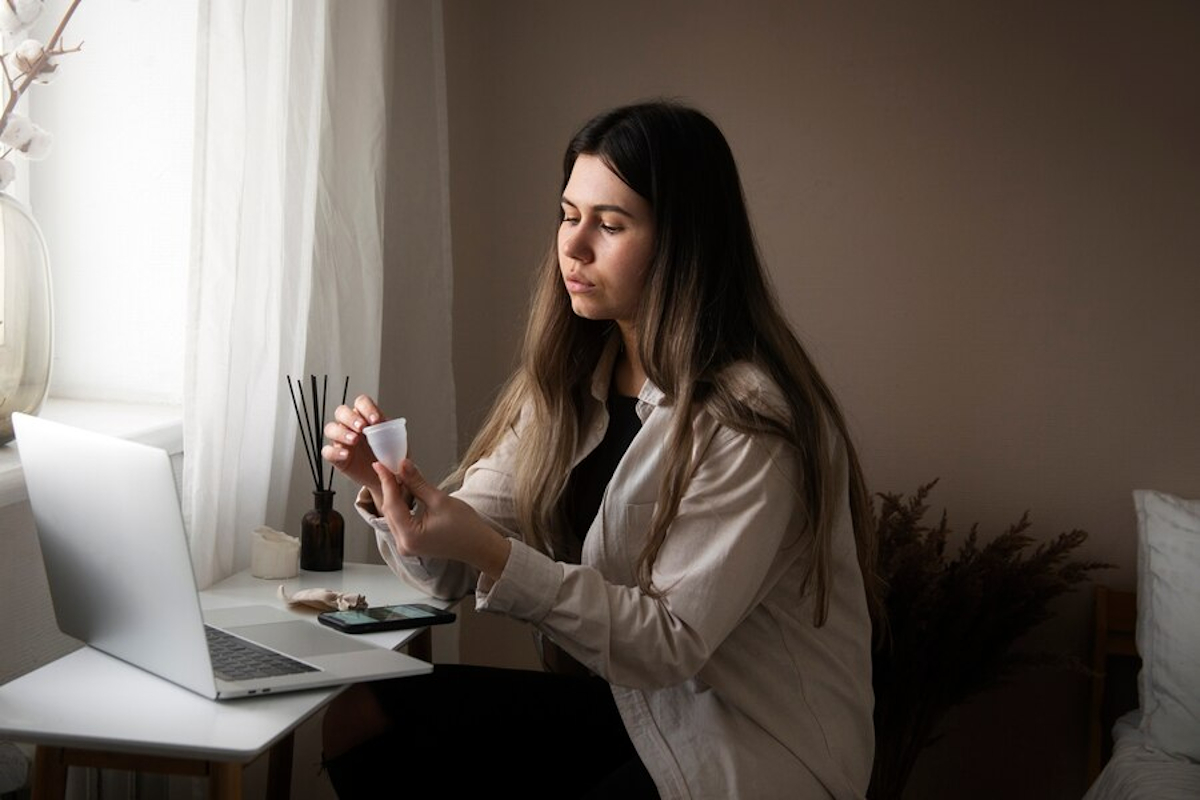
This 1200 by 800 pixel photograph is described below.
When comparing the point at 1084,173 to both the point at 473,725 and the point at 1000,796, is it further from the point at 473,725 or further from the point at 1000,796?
the point at 473,725

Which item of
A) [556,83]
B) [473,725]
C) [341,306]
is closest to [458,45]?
[556,83]

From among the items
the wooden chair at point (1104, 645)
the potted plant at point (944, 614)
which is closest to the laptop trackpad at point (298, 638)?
the potted plant at point (944, 614)

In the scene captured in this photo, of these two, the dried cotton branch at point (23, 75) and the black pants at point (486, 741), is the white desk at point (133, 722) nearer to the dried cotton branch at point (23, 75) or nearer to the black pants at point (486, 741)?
the black pants at point (486, 741)

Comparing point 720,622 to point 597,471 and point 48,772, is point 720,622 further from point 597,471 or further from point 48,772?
point 48,772

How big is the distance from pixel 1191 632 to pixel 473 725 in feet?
4.42

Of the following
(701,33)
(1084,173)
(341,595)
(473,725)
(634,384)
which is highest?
(701,33)

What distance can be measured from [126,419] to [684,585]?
935mm

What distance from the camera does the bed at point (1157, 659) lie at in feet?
7.70

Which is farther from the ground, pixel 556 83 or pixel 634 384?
pixel 556 83

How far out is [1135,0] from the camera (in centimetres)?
268

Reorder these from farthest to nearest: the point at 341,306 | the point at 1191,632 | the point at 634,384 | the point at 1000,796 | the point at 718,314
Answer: the point at 1000,796 < the point at 1191,632 < the point at 341,306 < the point at 634,384 < the point at 718,314

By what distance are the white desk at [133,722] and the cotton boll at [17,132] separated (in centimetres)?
62

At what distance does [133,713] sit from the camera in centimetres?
138

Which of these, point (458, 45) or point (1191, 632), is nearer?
point (1191, 632)
